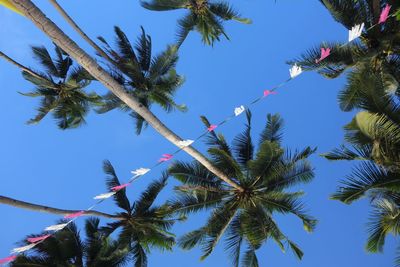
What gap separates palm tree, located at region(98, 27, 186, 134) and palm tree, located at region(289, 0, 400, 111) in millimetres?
5841

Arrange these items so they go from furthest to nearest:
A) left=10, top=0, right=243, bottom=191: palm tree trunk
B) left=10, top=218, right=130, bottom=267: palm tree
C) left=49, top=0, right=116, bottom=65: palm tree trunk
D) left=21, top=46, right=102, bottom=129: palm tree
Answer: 1. left=21, top=46, right=102, bottom=129: palm tree
2. left=10, top=218, right=130, bottom=267: palm tree
3. left=49, top=0, right=116, bottom=65: palm tree trunk
4. left=10, top=0, right=243, bottom=191: palm tree trunk

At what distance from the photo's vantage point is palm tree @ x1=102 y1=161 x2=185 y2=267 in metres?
16.4

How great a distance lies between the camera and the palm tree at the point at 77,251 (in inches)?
625

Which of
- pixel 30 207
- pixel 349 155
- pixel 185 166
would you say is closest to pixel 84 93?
pixel 185 166

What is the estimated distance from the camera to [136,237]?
1672cm

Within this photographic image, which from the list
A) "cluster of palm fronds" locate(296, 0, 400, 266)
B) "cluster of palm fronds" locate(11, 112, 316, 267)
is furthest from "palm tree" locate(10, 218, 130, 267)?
"cluster of palm fronds" locate(296, 0, 400, 266)

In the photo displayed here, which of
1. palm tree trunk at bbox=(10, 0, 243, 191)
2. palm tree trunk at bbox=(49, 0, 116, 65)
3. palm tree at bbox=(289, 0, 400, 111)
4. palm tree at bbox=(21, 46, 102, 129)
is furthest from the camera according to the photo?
palm tree at bbox=(21, 46, 102, 129)

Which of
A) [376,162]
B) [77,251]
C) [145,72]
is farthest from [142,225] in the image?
[376,162]

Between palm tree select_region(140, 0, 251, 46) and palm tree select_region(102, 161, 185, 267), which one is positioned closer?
palm tree select_region(102, 161, 185, 267)

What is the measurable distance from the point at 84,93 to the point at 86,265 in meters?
6.99

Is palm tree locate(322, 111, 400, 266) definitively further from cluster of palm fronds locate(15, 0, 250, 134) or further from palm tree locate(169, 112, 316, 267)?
cluster of palm fronds locate(15, 0, 250, 134)

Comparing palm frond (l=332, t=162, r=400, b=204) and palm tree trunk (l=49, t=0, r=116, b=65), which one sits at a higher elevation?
palm tree trunk (l=49, t=0, r=116, b=65)

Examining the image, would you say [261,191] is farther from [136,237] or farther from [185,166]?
[136,237]

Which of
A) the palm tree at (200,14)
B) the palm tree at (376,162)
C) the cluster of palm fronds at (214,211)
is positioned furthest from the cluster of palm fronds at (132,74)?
the palm tree at (376,162)
